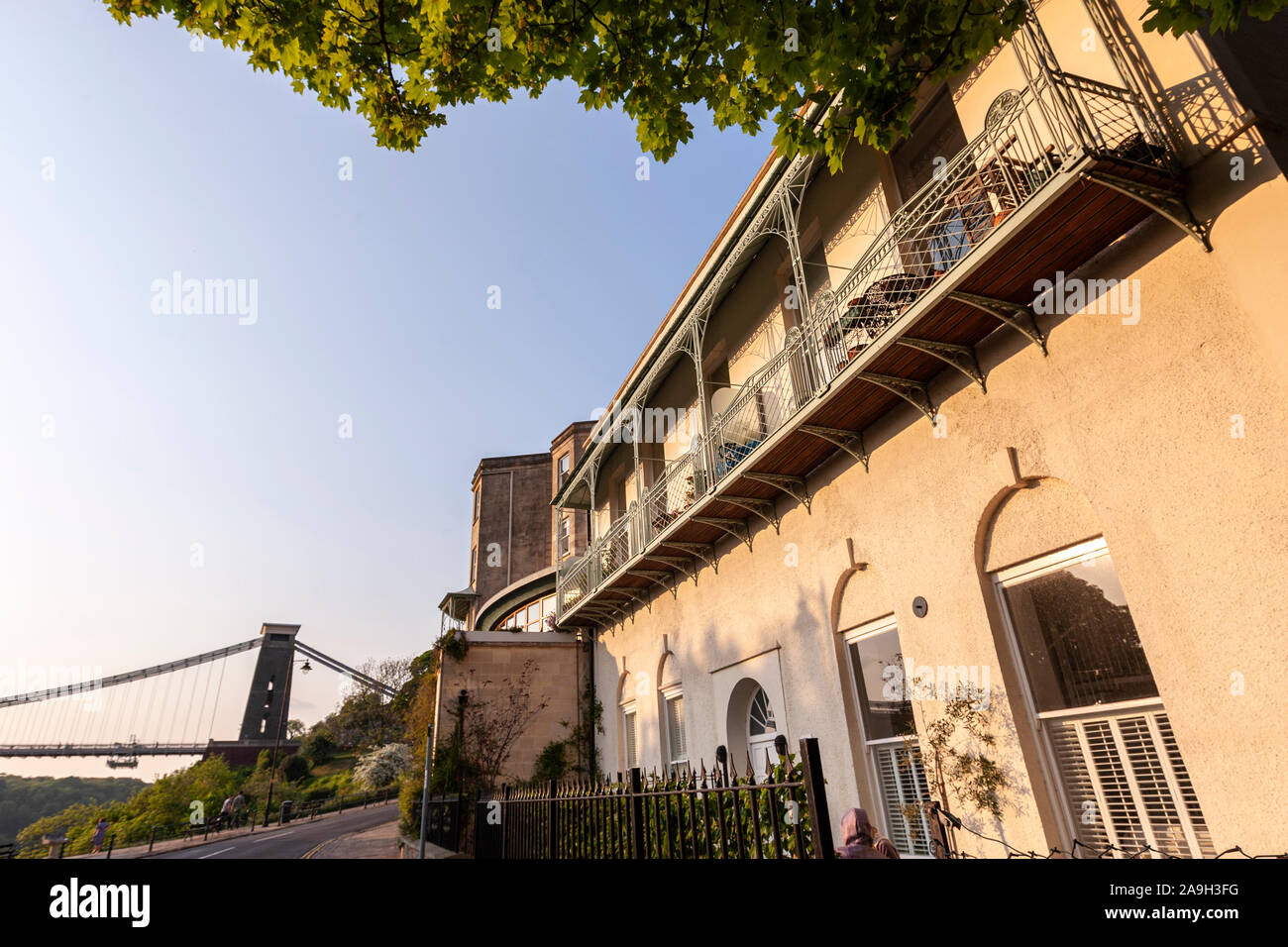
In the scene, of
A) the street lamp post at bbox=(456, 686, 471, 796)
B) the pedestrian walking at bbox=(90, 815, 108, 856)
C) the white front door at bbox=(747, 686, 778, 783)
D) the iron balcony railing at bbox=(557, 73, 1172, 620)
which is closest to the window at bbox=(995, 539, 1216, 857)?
the iron balcony railing at bbox=(557, 73, 1172, 620)

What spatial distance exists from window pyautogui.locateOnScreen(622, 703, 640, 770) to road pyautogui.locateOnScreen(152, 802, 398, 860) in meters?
9.10

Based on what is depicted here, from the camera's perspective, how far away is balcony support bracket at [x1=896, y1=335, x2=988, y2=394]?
22.0 feet

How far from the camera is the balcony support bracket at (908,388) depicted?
23.9ft

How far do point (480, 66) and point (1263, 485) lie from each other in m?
6.27

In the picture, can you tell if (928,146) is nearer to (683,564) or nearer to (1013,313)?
(1013,313)

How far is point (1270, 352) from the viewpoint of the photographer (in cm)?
451

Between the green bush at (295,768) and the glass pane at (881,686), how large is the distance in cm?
5098

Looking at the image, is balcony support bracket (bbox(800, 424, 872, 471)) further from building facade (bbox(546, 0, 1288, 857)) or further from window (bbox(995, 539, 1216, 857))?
window (bbox(995, 539, 1216, 857))

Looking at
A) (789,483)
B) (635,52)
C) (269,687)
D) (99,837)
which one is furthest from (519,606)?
(269,687)

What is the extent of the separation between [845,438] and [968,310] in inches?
93.6
